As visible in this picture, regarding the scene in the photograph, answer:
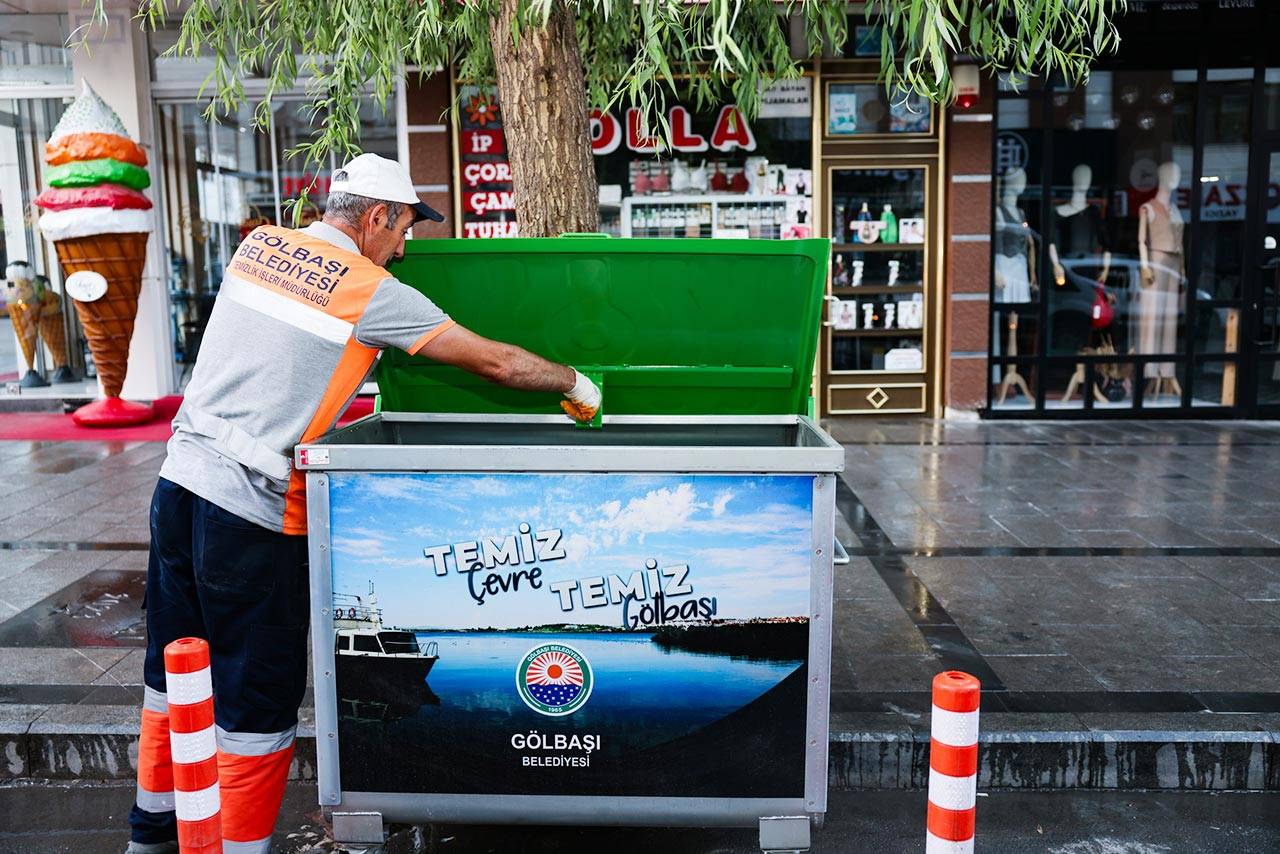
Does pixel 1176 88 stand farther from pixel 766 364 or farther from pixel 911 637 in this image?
pixel 766 364

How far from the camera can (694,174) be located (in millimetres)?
10672

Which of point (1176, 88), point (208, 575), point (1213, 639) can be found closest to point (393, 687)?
point (208, 575)

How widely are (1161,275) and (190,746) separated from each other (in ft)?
34.6

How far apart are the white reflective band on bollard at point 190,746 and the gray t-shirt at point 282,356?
1.97 ft

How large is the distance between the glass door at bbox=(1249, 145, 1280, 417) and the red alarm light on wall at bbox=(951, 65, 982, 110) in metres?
2.96

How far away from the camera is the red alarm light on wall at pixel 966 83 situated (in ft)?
33.4

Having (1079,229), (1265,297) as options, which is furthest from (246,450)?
(1265,297)

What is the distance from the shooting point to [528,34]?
4285 mm

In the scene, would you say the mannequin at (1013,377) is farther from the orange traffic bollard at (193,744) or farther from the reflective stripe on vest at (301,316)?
the orange traffic bollard at (193,744)

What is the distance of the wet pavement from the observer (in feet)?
12.0

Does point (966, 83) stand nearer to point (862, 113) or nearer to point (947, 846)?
point (862, 113)

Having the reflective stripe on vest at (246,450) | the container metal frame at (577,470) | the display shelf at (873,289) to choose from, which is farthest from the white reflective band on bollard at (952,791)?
the display shelf at (873,289)

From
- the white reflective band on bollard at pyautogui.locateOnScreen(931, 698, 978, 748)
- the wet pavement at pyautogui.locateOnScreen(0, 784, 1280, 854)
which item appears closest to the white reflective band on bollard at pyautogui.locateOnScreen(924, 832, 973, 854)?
the white reflective band on bollard at pyautogui.locateOnScreen(931, 698, 978, 748)

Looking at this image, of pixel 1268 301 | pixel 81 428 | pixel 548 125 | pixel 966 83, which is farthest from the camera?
pixel 1268 301
